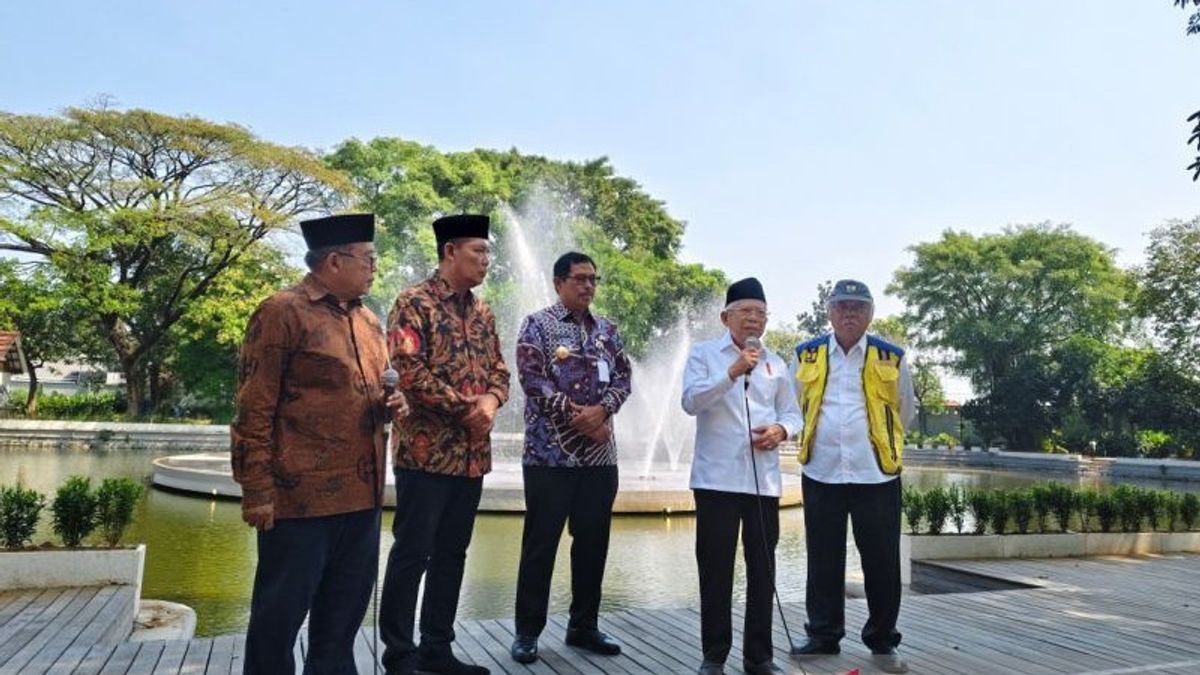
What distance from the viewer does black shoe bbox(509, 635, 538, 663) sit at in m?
3.58

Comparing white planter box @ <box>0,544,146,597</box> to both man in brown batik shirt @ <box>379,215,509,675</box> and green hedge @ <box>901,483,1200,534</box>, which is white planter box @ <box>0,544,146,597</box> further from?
green hedge @ <box>901,483,1200,534</box>

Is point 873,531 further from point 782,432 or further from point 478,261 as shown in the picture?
point 478,261

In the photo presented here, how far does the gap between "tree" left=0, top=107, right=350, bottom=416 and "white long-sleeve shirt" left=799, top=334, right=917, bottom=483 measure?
27.0 m

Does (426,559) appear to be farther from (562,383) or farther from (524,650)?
(562,383)

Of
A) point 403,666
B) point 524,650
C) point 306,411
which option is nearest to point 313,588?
point 306,411

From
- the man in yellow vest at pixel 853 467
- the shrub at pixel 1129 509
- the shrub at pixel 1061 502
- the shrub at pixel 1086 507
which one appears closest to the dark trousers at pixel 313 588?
the man in yellow vest at pixel 853 467

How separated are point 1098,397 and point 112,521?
37.3m

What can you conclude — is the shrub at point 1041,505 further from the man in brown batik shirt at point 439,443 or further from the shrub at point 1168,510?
the man in brown batik shirt at point 439,443

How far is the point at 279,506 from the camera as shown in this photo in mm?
2504

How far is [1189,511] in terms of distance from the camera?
27.7 feet

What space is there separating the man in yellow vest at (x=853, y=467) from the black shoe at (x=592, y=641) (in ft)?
2.80

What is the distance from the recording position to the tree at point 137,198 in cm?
2611

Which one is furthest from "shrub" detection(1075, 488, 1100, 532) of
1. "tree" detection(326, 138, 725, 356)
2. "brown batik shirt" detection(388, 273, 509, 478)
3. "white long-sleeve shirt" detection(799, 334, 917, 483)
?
"tree" detection(326, 138, 725, 356)

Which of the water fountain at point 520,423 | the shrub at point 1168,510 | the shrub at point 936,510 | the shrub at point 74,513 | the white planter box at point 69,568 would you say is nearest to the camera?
the white planter box at point 69,568
